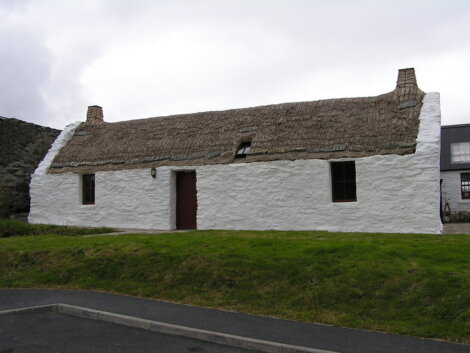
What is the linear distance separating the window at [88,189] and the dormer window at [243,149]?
22.2 feet

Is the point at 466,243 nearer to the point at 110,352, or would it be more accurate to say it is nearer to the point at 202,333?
the point at 202,333

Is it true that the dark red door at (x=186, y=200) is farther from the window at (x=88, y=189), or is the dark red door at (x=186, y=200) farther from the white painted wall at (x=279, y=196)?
the window at (x=88, y=189)

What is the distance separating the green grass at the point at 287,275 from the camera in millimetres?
6980

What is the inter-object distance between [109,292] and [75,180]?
11627 mm

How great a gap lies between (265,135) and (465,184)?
46.9 ft

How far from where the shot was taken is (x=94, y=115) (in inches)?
915

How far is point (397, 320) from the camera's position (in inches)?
265

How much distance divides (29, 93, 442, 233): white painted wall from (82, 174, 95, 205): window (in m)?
0.37

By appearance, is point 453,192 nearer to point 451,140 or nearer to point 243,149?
point 451,140

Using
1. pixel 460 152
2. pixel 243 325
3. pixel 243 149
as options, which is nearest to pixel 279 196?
pixel 243 149

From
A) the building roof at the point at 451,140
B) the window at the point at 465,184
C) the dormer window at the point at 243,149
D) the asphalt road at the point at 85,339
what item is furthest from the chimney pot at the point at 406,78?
the asphalt road at the point at 85,339

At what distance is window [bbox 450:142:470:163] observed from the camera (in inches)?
1024

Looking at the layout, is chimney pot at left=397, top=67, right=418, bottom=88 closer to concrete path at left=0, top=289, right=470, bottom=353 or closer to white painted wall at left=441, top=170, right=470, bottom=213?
white painted wall at left=441, top=170, right=470, bottom=213

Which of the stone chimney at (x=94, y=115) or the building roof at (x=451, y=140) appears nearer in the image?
the stone chimney at (x=94, y=115)
